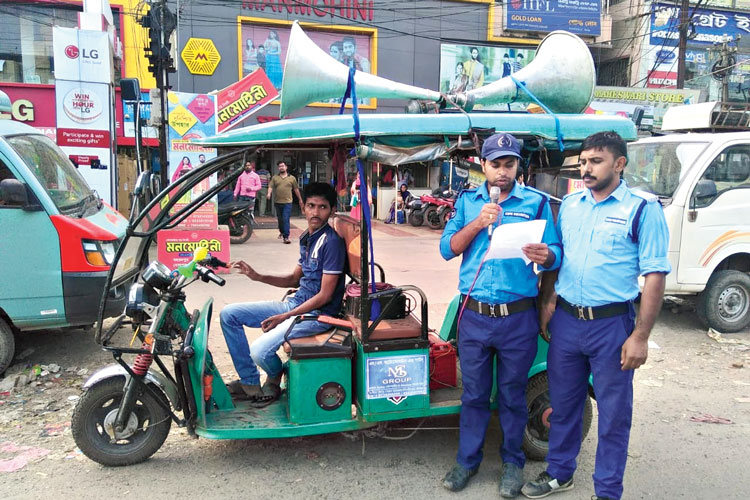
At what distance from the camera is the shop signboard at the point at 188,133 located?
8.87 m

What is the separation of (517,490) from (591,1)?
21.3 meters

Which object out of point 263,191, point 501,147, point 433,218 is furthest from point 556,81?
point 263,191

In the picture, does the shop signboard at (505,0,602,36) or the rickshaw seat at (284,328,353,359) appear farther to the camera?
the shop signboard at (505,0,602,36)

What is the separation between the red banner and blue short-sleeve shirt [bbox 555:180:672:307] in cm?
958

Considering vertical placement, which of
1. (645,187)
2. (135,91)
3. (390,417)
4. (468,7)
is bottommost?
(390,417)

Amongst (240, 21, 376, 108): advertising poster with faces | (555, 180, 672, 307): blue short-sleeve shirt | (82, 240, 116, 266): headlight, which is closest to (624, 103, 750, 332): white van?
(555, 180, 672, 307): blue short-sleeve shirt

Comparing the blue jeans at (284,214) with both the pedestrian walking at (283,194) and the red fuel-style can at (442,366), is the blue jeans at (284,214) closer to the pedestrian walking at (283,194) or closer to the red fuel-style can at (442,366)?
the pedestrian walking at (283,194)

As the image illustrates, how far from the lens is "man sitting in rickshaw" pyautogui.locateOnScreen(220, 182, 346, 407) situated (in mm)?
3621

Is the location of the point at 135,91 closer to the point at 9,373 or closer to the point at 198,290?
the point at 198,290

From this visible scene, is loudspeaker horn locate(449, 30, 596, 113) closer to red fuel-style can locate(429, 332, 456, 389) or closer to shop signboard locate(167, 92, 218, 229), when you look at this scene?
red fuel-style can locate(429, 332, 456, 389)

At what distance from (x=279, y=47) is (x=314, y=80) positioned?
15478 mm

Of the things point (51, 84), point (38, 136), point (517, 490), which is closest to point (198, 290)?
point (38, 136)

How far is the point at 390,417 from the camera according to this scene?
341cm

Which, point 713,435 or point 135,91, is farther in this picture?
point 135,91
